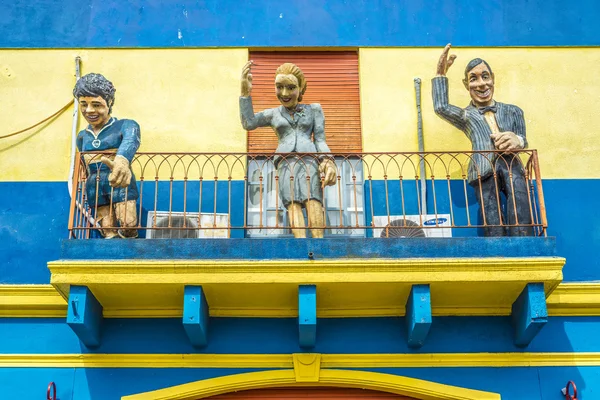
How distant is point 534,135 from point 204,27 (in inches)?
166

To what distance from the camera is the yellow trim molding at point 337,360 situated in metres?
9.90

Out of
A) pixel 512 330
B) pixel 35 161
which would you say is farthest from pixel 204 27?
pixel 512 330

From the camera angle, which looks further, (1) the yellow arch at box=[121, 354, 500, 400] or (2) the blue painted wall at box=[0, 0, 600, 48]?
(2) the blue painted wall at box=[0, 0, 600, 48]

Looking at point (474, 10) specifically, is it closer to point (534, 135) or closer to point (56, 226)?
point (534, 135)

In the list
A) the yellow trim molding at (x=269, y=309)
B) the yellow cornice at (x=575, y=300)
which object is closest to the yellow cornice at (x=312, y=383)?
the yellow trim molding at (x=269, y=309)

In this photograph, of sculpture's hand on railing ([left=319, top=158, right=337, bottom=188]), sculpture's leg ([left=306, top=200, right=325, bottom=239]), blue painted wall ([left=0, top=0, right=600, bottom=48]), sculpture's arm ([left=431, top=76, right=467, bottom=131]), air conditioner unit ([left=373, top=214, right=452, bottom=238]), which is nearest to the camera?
sculpture's hand on railing ([left=319, top=158, right=337, bottom=188])

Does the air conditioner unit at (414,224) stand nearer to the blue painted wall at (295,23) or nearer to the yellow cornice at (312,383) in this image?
the yellow cornice at (312,383)

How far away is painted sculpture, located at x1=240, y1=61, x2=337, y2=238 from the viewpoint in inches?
395

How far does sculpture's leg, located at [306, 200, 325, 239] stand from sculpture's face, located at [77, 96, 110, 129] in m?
2.44

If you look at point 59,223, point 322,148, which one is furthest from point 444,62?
point 59,223

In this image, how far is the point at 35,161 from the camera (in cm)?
1149

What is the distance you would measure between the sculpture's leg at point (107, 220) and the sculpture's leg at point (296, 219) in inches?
70.0

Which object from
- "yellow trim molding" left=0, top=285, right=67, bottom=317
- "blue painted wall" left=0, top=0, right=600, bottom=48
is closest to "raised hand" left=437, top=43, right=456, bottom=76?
"blue painted wall" left=0, top=0, right=600, bottom=48

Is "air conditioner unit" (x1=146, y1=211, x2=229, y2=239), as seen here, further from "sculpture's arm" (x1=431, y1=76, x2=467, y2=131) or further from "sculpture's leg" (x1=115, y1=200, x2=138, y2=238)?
"sculpture's arm" (x1=431, y1=76, x2=467, y2=131)
